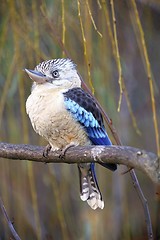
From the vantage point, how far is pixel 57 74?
9.78 feet

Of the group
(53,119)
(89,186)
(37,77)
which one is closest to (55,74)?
(37,77)

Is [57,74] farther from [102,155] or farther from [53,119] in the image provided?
[102,155]

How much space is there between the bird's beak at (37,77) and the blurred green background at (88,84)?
4 cm

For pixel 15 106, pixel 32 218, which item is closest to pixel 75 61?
pixel 15 106

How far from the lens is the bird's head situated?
2.87 m

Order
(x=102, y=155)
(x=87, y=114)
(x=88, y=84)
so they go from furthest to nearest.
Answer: (x=87, y=114), (x=88, y=84), (x=102, y=155)

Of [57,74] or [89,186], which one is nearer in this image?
[57,74]

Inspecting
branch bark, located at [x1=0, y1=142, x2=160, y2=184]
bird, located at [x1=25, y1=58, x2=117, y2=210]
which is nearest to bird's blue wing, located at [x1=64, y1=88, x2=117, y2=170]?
bird, located at [x1=25, y1=58, x2=117, y2=210]

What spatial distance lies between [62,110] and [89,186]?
1.56 ft

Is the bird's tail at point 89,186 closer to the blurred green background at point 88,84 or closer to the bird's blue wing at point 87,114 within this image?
the blurred green background at point 88,84

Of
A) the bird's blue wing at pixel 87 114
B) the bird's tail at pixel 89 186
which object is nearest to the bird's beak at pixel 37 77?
the bird's blue wing at pixel 87 114

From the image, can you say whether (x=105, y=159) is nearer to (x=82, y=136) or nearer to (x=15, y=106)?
(x=82, y=136)

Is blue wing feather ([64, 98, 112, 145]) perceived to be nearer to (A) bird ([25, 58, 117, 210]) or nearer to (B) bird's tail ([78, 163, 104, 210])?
(A) bird ([25, 58, 117, 210])

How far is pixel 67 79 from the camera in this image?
3.00m
